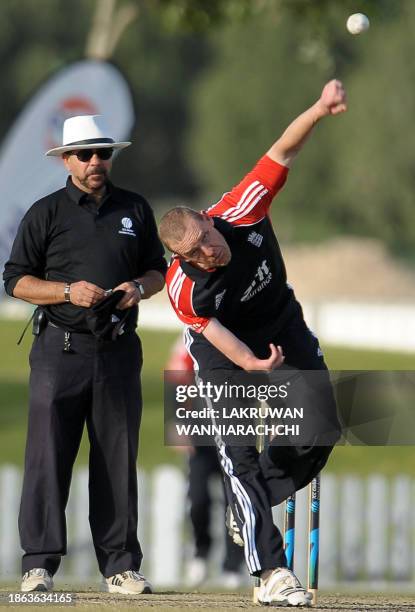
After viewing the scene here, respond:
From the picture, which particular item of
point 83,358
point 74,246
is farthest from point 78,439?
point 74,246

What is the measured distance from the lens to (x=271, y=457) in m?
6.91

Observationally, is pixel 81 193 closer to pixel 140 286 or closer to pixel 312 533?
pixel 140 286

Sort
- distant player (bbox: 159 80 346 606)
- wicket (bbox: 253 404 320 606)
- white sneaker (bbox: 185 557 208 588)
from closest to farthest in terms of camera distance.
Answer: distant player (bbox: 159 80 346 606), wicket (bbox: 253 404 320 606), white sneaker (bbox: 185 557 208 588)

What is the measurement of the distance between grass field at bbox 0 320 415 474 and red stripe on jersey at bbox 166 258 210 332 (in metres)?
12.7

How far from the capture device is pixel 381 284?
56.4 metres

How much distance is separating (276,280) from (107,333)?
885 millimetres

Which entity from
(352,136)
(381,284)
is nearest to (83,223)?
(352,136)

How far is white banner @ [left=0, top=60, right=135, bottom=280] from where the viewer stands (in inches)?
420

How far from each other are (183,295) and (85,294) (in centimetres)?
62

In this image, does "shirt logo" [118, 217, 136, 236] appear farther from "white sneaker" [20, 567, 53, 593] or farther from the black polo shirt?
"white sneaker" [20, 567, 53, 593]

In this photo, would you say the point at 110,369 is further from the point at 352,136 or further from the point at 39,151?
the point at 352,136


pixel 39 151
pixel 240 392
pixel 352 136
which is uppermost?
pixel 352 136

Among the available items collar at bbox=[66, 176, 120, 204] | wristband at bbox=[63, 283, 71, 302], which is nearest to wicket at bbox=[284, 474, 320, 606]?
wristband at bbox=[63, 283, 71, 302]

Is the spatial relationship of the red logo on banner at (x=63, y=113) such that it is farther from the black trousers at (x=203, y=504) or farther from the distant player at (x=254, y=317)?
the distant player at (x=254, y=317)
